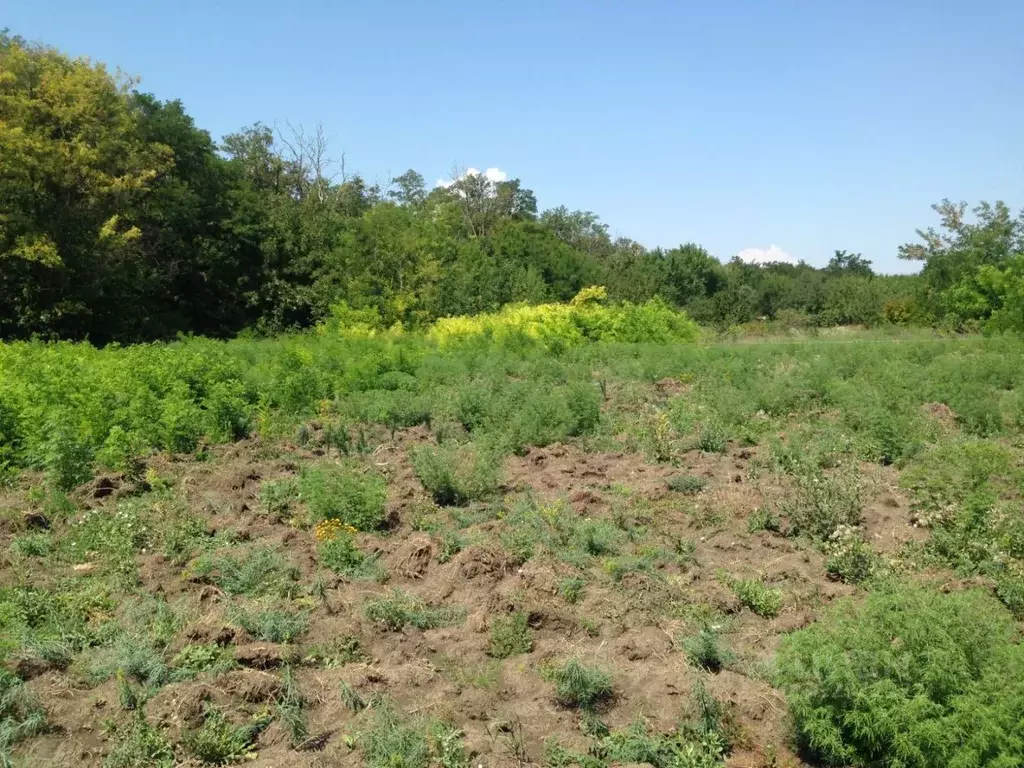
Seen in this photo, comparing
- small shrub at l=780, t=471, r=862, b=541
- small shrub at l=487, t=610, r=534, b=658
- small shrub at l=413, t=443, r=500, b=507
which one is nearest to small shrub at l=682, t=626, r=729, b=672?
small shrub at l=487, t=610, r=534, b=658

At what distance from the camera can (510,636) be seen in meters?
5.81

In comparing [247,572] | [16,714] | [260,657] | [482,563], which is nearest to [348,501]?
[247,572]

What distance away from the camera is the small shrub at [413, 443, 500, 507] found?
29.0ft

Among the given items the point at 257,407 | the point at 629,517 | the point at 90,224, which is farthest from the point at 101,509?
the point at 90,224

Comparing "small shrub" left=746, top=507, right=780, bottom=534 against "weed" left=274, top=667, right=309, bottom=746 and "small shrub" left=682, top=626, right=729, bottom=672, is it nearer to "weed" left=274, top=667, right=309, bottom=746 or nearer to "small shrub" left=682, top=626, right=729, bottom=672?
"small shrub" left=682, top=626, right=729, bottom=672

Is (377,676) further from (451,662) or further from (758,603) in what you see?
(758,603)

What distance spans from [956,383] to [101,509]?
39.9 feet

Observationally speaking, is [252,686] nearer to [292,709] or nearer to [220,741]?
[292,709]

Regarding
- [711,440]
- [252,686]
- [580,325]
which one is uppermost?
→ [580,325]

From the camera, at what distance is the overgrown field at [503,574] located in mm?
4586

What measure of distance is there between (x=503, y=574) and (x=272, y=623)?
1869 mm

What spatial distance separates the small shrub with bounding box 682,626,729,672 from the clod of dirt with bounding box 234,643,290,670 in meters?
2.65

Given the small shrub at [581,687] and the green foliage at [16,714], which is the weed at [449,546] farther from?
the green foliage at [16,714]

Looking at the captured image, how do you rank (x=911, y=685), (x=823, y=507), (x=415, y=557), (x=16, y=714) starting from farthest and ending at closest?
1. (x=823, y=507)
2. (x=415, y=557)
3. (x=16, y=714)
4. (x=911, y=685)
